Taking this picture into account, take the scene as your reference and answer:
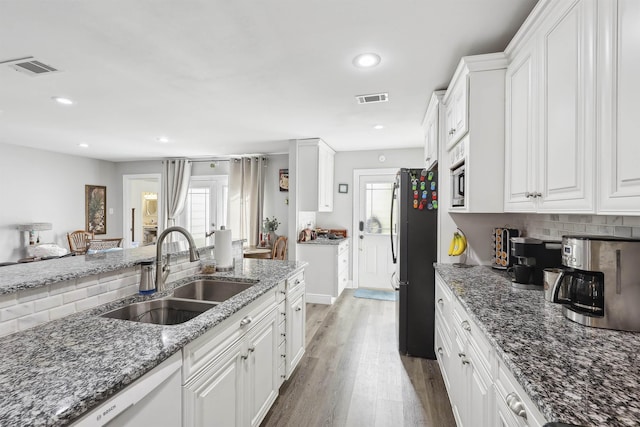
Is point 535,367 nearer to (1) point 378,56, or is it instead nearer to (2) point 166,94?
(1) point 378,56

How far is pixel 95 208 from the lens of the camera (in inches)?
239

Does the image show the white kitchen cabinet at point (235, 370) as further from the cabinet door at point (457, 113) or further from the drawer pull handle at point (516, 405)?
the cabinet door at point (457, 113)

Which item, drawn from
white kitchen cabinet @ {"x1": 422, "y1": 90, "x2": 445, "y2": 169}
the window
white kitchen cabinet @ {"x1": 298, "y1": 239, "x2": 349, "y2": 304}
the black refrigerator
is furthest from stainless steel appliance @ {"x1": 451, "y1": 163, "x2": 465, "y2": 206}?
the window

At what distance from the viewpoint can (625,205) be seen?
95cm

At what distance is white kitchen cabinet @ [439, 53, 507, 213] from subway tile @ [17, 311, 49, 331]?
226cm

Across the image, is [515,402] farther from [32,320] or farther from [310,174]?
[310,174]

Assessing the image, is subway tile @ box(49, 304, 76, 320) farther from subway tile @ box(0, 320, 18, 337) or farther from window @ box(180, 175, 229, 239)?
window @ box(180, 175, 229, 239)

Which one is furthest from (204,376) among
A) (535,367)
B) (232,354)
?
(535,367)

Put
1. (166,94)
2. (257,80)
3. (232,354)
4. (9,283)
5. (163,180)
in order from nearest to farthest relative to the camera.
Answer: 1. (9,283)
2. (232,354)
3. (257,80)
4. (166,94)
5. (163,180)

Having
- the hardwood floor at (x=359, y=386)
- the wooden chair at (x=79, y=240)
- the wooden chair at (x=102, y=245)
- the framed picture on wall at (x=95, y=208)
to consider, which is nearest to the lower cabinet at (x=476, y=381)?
the hardwood floor at (x=359, y=386)

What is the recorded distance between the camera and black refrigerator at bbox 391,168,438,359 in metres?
2.71

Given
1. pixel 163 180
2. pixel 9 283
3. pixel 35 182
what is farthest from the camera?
pixel 163 180

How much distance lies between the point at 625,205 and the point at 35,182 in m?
7.13

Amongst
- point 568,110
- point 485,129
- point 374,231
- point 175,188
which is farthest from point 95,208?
point 568,110
